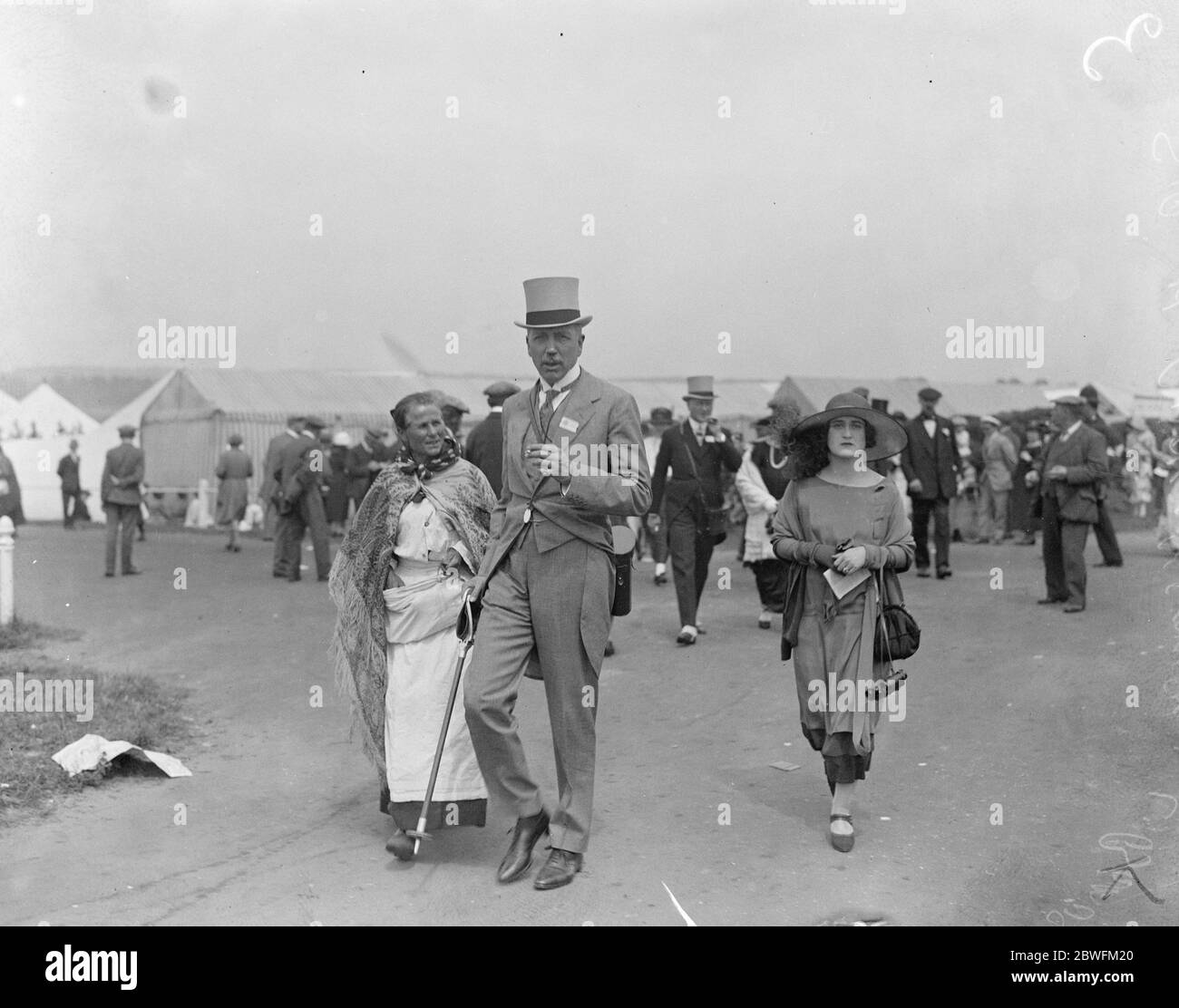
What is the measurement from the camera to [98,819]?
19.0 feet

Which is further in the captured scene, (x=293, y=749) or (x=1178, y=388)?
(x=293, y=749)

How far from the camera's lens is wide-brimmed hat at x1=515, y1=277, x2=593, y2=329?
5074 mm

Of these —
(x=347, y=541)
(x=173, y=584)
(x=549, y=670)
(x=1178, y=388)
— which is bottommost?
(x=173, y=584)

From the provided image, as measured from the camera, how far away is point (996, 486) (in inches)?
727

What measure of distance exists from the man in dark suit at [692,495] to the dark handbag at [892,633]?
4.51 m

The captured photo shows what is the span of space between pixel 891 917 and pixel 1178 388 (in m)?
2.62

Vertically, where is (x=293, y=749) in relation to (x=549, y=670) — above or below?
below

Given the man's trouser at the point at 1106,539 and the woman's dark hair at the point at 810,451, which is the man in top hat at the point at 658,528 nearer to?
the woman's dark hair at the point at 810,451

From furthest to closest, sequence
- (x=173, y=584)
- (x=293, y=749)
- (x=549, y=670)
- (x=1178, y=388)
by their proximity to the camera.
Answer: (x=173, y=584), (x=293, y=749), (x=1178, y=388), (x=549, y=670)

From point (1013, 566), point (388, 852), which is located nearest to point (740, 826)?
point (388, 852)

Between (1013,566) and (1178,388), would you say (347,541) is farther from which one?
(1013,566)

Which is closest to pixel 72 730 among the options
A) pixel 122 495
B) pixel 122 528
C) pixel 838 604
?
pixel 838 604

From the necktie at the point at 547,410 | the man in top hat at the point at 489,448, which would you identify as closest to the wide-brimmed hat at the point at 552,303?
the necktie at the point at 547,410
